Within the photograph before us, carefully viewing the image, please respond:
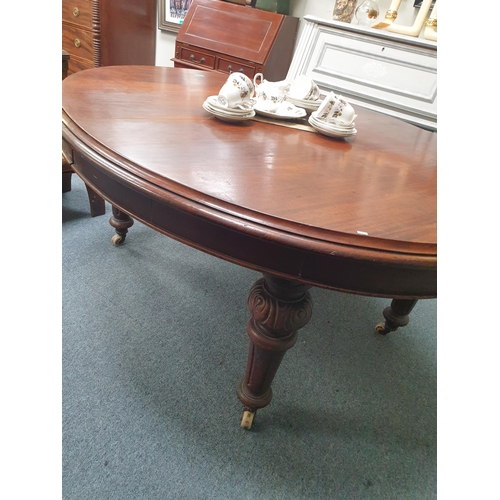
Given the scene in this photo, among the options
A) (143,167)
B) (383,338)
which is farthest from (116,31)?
(383,338)

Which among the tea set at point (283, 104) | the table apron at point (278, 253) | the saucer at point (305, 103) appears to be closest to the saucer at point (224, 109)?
the tea set at point (283, 104)

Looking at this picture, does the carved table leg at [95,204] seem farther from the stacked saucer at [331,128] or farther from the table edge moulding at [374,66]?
the table edge moulding at [374,66]

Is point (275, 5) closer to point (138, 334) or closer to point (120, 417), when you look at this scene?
point (138, 334)

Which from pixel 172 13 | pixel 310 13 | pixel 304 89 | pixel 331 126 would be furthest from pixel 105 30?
pixel 331 126

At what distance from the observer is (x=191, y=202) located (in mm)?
492

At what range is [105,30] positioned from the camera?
2205mm

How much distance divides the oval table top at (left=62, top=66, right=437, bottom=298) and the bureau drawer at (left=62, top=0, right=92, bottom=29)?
5.87 ft

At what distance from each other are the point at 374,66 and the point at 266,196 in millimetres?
1645

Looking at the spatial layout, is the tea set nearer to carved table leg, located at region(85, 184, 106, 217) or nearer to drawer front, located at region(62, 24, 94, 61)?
carved table leg, located at region(85, 184, 106, 217)

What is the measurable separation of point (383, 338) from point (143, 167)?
1026mm

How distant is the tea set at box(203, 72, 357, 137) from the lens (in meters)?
0.83

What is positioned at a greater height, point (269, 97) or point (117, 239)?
point (269, 97)

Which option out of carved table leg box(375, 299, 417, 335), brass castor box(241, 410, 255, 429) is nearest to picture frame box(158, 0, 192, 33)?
carved table leg box(375, 299, 417, 335)

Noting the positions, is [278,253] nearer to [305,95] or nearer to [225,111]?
[225,111]
